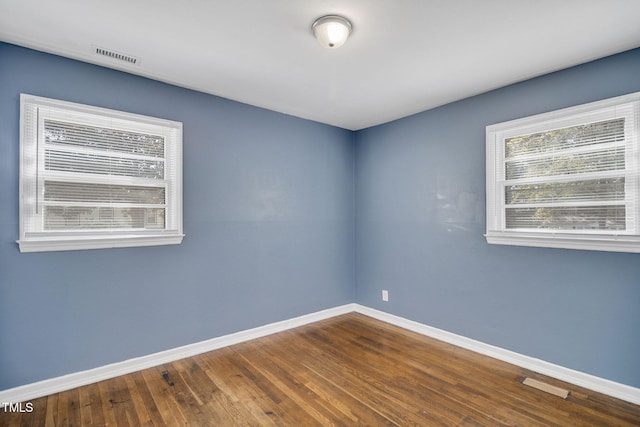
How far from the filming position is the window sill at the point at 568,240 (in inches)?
89.7

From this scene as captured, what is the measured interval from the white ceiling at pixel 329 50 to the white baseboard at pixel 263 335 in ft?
8.18

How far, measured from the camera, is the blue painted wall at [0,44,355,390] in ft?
7.48

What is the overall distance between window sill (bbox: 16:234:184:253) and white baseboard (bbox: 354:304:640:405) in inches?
109

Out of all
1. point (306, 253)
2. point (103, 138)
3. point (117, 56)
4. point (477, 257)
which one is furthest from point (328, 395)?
point (117, 56)

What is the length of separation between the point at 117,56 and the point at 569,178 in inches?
148

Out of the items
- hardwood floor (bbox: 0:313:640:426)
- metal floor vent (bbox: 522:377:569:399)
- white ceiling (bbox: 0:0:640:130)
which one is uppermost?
white ceiling (bbox: 0:0:640:130)

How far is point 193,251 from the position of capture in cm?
304

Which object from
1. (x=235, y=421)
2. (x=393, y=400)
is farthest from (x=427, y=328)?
(x=235, y=421)

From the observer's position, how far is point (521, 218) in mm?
2891

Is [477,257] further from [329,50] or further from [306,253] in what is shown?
[329,50]

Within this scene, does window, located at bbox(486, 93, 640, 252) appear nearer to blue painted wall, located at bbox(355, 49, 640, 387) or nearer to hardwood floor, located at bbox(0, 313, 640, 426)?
blue painted wall, located at bbox(355, 49, 640, 387)

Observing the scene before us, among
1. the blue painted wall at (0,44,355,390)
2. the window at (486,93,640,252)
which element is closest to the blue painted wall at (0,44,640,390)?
the blue painted wall at (0,44,355,390)

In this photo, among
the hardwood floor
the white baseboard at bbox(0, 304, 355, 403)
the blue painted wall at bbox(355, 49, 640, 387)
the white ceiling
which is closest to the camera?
the white ceiling

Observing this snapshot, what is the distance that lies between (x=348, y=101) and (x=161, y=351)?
3.07 meters
